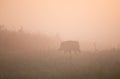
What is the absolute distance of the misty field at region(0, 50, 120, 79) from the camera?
238cm

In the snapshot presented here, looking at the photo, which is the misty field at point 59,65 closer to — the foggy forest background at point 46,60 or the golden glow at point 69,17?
the foggy forest background at point 46,60

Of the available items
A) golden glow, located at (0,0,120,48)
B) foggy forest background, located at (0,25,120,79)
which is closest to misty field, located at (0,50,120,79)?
foggy forest background, located at (0,25,120,79)

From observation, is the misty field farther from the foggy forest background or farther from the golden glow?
the golden glow

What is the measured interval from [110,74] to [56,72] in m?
0.54

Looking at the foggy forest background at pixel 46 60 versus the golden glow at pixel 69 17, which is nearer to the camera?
the foggy forest background at pixel 46 60

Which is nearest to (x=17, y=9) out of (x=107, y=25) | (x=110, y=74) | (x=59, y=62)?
(x=59, y=62)

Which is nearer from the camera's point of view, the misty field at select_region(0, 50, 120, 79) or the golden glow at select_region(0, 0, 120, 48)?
the misty field at select_region(0, 50, 120, 79)

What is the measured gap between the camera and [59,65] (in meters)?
2.43

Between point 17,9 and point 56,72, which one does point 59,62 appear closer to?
point 56,72

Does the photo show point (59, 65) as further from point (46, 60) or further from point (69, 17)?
point (69, 17)

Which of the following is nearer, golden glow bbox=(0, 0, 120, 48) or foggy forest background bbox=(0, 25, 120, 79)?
foggy forest background bbox=(0, 25, 120, 79)

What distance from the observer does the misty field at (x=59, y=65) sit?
7.82ft

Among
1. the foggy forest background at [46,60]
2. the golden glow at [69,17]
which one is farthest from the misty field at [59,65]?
the golden glow at [69,17]

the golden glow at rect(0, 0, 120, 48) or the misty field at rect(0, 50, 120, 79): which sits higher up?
the golden glow at rect(0, 0, 120, 48)
